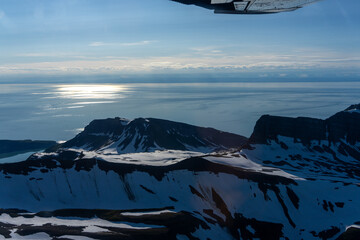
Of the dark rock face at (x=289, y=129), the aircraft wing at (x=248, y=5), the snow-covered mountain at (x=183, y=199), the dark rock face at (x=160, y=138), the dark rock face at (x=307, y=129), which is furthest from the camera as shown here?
the dark rock face at (x=160, y=138)

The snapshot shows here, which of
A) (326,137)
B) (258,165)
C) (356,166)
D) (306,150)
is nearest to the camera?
(258,165)

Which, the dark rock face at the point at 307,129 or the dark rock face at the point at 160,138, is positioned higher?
the dark rock face at the point at 307,129

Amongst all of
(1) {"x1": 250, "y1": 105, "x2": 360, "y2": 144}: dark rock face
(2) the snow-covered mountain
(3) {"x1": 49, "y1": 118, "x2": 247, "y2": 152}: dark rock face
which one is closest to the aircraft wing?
(2) the snow-covered mountain

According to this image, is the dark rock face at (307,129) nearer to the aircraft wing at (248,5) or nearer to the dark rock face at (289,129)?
the dark rock face at (289,129)

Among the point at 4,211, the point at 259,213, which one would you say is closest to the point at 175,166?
the point at 259,213

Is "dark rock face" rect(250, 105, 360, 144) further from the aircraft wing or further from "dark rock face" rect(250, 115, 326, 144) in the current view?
the aircraft wing

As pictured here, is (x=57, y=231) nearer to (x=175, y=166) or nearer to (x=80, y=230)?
(x=80, y=230)

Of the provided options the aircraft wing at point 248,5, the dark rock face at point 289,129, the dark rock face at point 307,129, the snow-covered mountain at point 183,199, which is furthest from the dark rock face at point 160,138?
the aircraft wing at point 248,5
